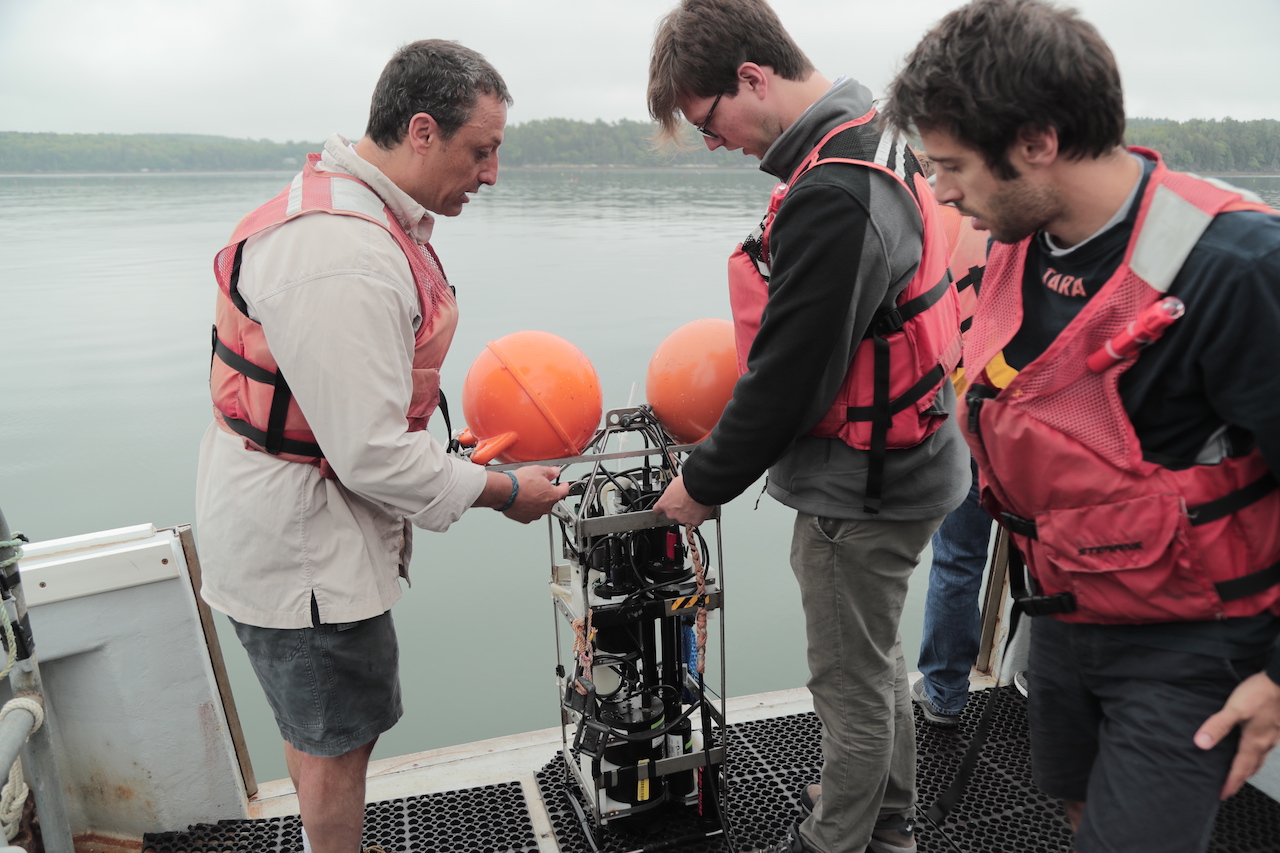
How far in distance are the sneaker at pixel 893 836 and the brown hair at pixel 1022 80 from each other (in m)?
1.48

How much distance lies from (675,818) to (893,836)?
542 mm

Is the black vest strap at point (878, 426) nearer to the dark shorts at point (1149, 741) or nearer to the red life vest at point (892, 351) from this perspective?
the red life vest at point (892, 351)

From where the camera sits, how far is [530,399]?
1.63 m

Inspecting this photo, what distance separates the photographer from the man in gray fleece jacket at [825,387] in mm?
1399

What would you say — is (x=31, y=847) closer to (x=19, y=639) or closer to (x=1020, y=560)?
(x=19, y=639)

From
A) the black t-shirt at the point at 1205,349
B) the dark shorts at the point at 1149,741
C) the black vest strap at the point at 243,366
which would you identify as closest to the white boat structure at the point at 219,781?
the black vest strap at the point at 243,366

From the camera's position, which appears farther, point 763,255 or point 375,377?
point 763,255

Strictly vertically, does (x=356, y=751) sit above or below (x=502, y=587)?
above

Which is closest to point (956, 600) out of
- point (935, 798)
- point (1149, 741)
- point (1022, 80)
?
point (935, 798)

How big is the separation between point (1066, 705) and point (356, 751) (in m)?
1.31

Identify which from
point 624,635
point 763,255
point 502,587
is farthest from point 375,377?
point 502,587

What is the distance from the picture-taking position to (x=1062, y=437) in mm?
1075

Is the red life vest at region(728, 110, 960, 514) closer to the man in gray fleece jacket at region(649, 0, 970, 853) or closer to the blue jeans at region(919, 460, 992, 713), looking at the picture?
the man in gray fleece jacket at region(649, 0, 970, 853)

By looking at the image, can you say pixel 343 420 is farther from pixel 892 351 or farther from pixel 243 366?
pixel 892 351
